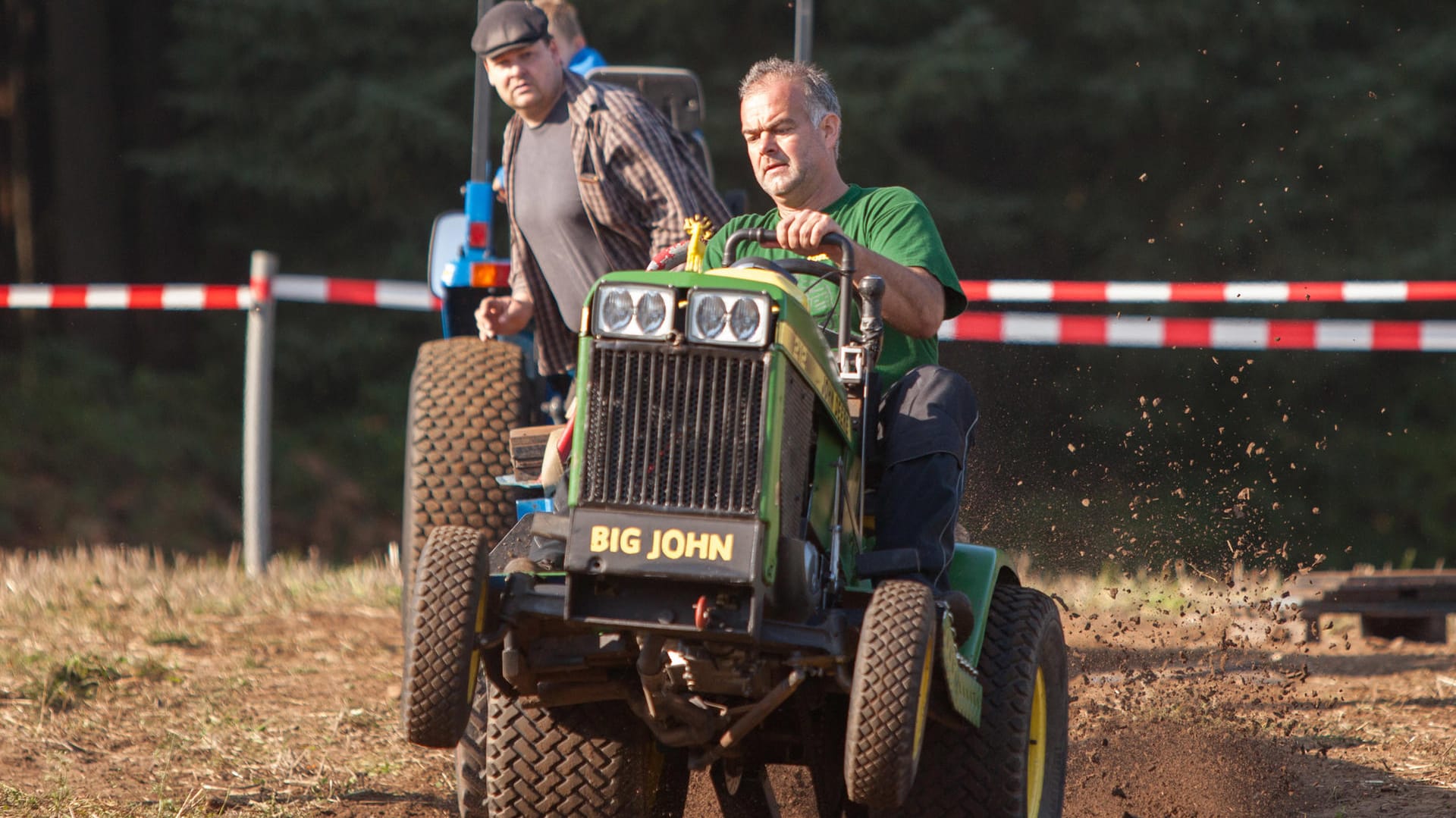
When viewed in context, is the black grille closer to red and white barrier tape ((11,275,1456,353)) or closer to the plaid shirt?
the plaid shirt

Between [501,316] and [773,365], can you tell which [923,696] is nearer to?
[773,365]

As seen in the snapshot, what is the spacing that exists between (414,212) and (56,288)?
18.6ft

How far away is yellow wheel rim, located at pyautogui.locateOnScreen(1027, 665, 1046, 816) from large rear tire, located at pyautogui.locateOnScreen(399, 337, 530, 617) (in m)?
2.02

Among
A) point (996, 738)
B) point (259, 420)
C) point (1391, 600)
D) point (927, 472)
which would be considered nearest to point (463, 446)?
point (927, 472)

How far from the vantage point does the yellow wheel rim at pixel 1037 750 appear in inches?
144

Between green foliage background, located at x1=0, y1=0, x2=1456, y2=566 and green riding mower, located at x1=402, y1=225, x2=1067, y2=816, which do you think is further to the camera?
green foliage background, located at x1=0, y1=0, x2=1456, y2=566

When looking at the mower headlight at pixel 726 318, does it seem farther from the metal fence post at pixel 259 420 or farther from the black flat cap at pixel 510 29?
the metal fence post at pixel 259 420

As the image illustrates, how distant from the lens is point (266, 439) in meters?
7.82

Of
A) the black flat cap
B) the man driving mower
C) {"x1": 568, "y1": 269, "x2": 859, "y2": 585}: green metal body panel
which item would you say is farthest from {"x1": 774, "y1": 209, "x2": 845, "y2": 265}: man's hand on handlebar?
the black flat cap

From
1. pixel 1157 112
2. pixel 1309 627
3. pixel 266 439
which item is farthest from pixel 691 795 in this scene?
pixel 1157 112

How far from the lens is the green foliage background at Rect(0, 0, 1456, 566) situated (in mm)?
13188

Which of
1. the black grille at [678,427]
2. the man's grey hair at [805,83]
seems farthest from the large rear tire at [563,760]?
the man's grey hair at [805,83]

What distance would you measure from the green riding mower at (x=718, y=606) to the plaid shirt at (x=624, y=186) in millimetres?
1719

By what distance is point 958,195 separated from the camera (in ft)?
46.0
